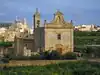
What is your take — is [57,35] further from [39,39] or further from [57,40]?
[39,39]

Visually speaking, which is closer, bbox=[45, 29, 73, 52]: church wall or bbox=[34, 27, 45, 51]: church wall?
bbox=[45, 29, 73, 52]: church wall

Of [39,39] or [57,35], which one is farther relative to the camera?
[39,39]

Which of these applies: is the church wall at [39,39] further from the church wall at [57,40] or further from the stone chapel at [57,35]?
the church wall at [57,40]

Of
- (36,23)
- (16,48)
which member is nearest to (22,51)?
(16,48)

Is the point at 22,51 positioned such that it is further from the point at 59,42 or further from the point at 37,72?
the point at 37,72

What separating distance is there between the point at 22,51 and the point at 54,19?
6.53 meters

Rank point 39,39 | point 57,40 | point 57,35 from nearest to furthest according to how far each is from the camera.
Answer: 1. point 57,40
2. point 57,35
3. point 39,39

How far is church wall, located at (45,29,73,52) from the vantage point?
1813 inches

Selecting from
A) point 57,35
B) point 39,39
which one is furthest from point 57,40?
point 39,39

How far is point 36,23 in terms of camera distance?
5269 centimetres

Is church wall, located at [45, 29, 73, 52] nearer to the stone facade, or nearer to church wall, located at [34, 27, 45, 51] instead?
the stone facade

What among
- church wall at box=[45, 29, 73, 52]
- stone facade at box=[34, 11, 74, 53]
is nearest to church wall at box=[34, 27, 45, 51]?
stone facade at box=[34, 11, 74, 53]

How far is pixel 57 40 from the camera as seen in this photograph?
4641 centimetres

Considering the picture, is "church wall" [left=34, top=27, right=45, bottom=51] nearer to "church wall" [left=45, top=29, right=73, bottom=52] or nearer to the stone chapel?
the stone chapel
